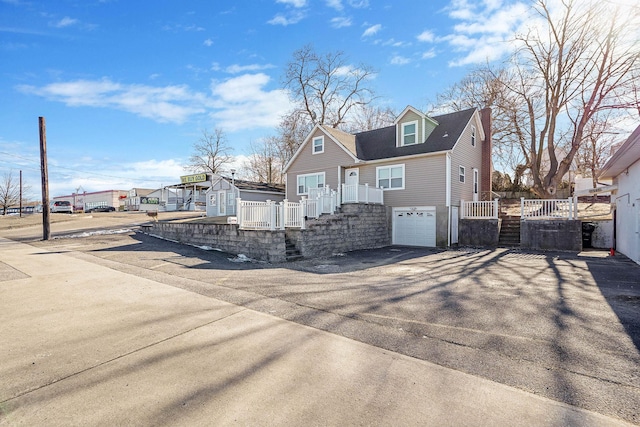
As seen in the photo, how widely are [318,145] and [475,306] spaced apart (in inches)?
608

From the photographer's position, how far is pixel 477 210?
15.8 m

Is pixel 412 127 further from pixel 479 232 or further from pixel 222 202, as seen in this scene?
pixel 222 202

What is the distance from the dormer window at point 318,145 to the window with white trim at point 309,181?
1.44 m

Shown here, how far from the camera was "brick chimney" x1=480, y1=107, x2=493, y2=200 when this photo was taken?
19172mm

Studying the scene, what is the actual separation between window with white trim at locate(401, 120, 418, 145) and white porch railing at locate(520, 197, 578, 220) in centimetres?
626

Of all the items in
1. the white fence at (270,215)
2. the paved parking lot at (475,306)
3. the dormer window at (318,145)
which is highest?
the dormer window at (318,145)

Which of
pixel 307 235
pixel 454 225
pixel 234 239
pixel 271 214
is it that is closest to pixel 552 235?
pixel 454 225

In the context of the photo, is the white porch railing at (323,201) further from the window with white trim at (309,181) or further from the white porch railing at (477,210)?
the white porch railing at (477,210)

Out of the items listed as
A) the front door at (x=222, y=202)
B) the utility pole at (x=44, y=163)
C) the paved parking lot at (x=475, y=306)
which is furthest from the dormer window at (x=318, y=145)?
the utility pole at (x=44, y=163)

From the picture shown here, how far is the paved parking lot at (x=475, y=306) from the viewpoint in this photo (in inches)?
126

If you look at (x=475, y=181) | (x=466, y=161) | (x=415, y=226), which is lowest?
(x=415, y=226)

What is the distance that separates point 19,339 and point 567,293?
9.26 metres

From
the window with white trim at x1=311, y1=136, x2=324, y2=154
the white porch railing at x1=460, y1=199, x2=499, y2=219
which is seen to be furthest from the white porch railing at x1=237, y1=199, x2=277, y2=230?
the white porch railing at x1=460, y1=199, x2=499, y2=219

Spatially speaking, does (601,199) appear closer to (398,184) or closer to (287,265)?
(398,184)
